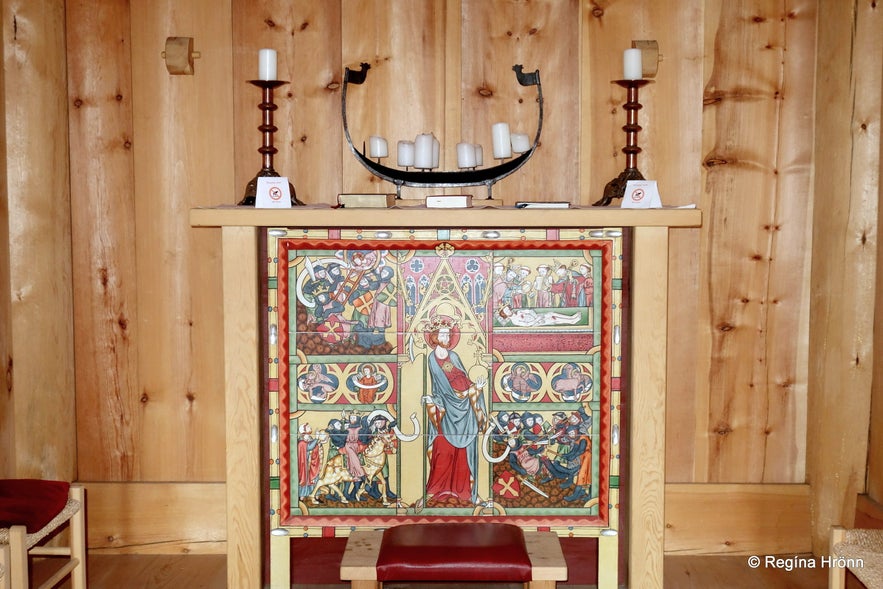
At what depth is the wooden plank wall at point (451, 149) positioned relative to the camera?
3080 mm

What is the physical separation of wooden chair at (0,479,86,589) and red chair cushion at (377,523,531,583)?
2.75ft

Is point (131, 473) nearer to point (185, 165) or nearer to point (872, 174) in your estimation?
point (185, 165)

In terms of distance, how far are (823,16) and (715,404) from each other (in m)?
1.34

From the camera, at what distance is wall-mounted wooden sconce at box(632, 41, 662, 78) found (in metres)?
2.96

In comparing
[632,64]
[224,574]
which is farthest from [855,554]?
[224,574]

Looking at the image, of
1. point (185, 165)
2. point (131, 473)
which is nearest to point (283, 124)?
point (185, 165)

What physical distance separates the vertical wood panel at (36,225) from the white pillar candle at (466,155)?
1.33 meters

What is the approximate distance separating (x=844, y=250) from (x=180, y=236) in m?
2.19

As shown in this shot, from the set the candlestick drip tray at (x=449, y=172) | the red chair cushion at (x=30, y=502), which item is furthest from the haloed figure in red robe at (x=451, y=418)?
the red chair cushion at (x=30, y=502)

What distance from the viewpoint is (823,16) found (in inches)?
120

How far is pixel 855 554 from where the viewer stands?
2152 millimetres

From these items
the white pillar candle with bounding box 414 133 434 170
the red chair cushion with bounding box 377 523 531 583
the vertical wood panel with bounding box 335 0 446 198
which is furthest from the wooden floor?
the vertical wood panel with bounding box 335 0 446 198

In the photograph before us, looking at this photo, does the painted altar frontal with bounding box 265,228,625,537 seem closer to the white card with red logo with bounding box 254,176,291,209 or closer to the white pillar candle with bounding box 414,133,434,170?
the white card with red logo with bounding box 254,176,291,209

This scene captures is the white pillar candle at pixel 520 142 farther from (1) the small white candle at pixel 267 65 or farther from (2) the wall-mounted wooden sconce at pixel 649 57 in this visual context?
(1) the small white candle at pixel 267 65
